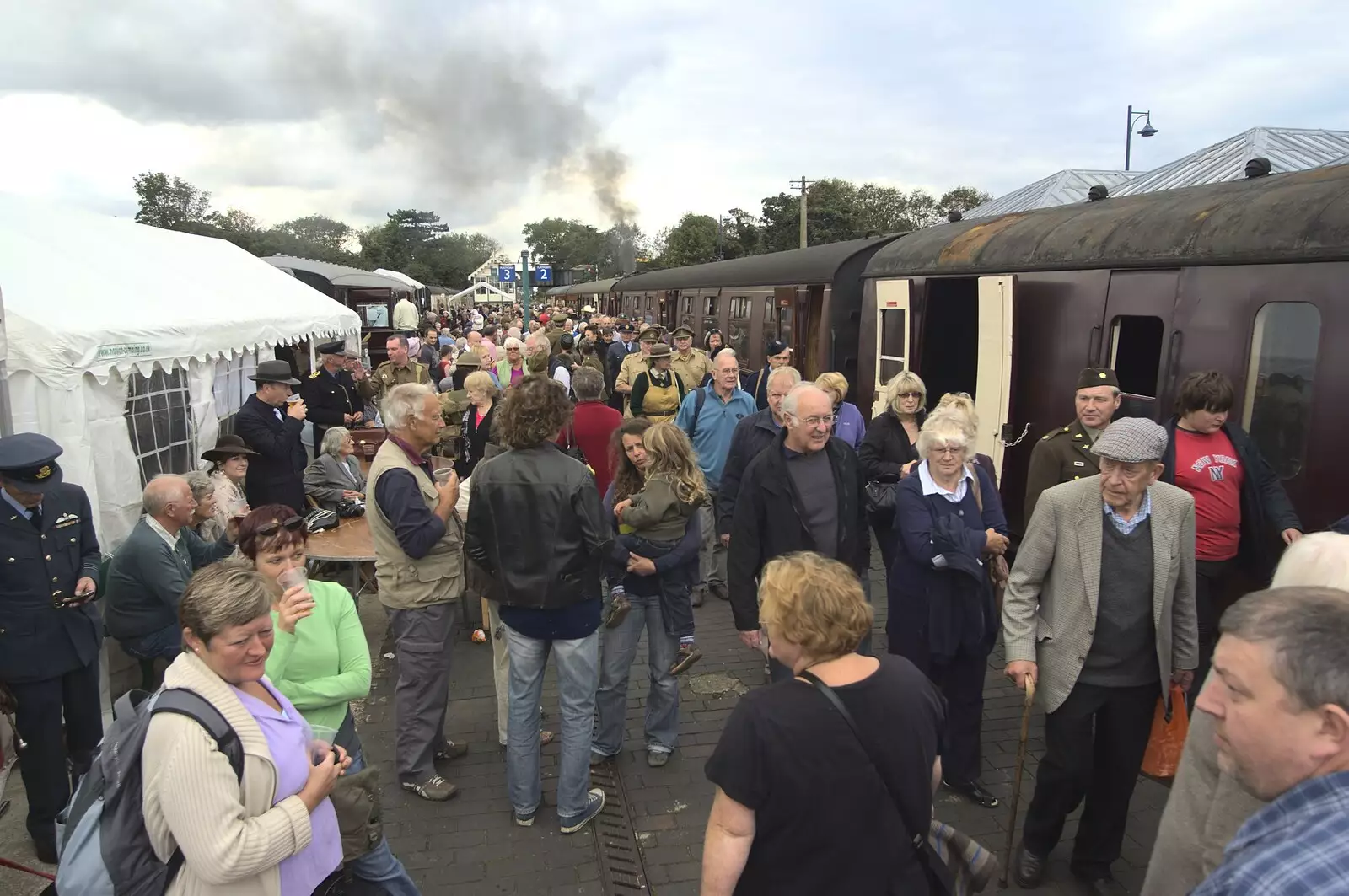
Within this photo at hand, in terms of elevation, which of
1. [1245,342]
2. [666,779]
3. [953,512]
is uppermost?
[1245,342]

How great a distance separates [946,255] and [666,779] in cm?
551

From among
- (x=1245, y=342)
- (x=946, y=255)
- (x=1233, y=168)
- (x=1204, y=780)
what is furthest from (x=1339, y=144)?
(x=1204, y=780)

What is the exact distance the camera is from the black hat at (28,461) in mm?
3334

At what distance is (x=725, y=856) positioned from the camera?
1.95 meters

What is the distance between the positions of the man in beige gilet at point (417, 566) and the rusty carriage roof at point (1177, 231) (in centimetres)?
444

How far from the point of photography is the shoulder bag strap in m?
1.90

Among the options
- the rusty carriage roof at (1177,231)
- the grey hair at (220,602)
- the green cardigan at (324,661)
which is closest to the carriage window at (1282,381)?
the rusty carriage roof at (1177,231)

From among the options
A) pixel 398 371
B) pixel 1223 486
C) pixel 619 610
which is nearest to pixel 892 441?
pixel 1223 486

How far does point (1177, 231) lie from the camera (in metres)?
4.95

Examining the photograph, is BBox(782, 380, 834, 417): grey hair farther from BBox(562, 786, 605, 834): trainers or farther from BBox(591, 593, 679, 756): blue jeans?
BBox(562, 786, 605, 834): trainers

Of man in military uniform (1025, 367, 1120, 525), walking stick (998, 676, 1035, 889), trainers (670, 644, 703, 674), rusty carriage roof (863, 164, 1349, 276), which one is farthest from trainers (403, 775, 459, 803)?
rusty carriage roof (863, 164, 1349, 276)

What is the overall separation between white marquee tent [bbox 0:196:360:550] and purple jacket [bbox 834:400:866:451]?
4657 mm

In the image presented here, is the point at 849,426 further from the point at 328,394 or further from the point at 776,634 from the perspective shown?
the point at 328,394

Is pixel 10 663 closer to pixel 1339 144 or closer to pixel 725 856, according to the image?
pixel 725 856
